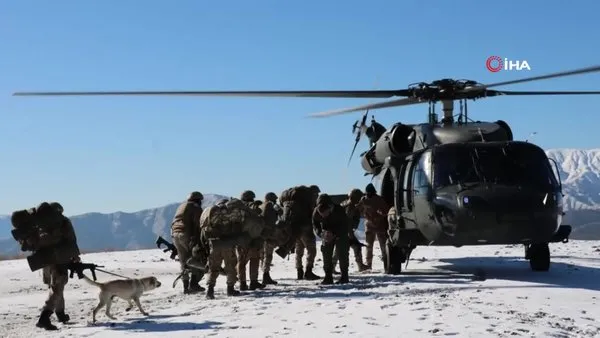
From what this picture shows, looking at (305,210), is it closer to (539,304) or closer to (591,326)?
(539,304)

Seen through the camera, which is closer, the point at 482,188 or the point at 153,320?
the point at 153,320

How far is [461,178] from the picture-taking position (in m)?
11.2

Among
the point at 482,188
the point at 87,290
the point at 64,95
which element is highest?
the point at 64,95

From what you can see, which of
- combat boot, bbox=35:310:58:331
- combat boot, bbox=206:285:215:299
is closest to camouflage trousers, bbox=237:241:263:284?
combat boot, bbox=206:285:215:299

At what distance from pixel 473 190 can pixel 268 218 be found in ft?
11.0

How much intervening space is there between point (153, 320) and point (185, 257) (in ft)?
9.67

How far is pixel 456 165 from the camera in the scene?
11414 mm

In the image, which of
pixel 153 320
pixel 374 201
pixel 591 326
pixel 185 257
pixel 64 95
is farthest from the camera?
pixel 374 201

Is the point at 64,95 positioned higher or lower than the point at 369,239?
higher

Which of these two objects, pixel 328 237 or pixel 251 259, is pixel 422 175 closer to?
pixel 328 237

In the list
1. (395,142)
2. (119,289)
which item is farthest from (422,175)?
(119,289)

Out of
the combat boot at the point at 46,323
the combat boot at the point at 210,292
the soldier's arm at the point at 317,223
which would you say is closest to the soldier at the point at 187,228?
the combat boot at the point at 210,292

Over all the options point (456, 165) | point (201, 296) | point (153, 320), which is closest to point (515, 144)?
point (456, 165)

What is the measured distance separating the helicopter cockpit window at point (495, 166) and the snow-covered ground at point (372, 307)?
1560 mm
